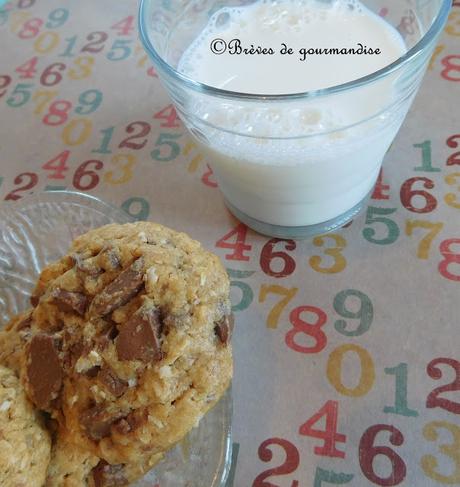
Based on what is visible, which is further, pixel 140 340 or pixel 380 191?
pixel 380 191

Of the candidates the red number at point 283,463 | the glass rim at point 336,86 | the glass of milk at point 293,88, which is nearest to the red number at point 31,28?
the glass of milk at point 293,88

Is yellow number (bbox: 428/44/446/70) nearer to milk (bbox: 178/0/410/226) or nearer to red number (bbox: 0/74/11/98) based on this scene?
milk (bbox: 178/0/410/226)

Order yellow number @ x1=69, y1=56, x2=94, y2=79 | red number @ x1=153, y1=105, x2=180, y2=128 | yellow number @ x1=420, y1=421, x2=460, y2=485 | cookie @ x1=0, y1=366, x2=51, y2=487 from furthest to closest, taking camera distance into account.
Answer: yellow number @ x1=69, y1=56, x2=94, y2=79 < red number @ x1=153, y1=105, x2=180, y2=128 < yellow number @ x1=420, y1=421, x2=460, y2=485 < cookie @ x1=0, y1=366, x2=51, y2=487

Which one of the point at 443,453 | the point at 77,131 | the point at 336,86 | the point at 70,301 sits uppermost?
the point at 336,86

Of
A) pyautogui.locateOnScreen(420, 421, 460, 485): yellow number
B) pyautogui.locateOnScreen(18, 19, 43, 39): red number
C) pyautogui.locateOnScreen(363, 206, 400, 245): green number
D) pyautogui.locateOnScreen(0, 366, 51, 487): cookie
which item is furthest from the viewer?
pyautogui.locateOnScreen(18, 19, 43, 39): red number

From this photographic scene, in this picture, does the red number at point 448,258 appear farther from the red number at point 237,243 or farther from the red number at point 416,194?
the red number at point 237,243

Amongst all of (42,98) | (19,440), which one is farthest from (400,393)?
(42,98)

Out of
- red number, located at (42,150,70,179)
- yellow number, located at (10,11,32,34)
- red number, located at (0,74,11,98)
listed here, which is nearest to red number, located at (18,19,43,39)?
yellow number, located at (10,11,32,34)

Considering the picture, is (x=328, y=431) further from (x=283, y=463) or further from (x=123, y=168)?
(x=123, y=168)
